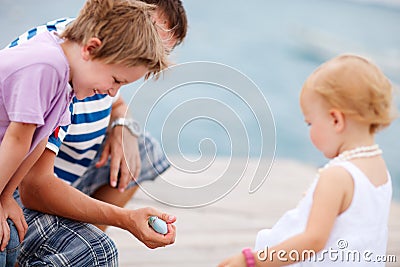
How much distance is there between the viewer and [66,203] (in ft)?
6.16

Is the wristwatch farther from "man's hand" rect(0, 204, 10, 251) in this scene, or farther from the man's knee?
"man's hand" rect(0, 204, 10, 251)

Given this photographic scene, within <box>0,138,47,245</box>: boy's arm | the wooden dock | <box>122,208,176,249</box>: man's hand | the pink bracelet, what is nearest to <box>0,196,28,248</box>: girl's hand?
<box>0,138,47,245</box>: boy's arm

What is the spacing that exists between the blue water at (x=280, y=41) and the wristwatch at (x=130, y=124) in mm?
3253

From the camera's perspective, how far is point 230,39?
10523 mm

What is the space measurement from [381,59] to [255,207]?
25.5 ft

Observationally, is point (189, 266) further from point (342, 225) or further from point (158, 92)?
point (342, 225)

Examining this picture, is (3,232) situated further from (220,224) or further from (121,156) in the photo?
(220,224)

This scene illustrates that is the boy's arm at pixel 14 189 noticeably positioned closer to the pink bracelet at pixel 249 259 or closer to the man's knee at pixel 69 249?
the man's knee at pixel 69 249

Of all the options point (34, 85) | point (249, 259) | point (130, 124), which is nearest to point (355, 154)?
point (249, 259)

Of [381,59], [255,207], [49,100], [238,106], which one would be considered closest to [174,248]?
[255,207]

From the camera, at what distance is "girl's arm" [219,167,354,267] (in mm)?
1410

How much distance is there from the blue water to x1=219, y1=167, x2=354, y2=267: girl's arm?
164 inches

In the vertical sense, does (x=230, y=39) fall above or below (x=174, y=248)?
above

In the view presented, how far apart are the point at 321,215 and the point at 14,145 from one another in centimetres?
72
